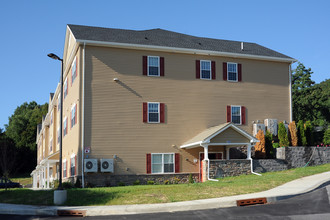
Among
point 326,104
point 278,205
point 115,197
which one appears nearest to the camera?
point 278,205

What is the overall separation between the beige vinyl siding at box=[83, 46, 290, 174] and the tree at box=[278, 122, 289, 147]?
160 cm

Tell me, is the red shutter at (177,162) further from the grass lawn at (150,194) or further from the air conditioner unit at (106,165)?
the grass lawn at (150,194)

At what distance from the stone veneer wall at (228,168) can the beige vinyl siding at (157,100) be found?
2327 millimetres

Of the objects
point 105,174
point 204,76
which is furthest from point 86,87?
point 204,76

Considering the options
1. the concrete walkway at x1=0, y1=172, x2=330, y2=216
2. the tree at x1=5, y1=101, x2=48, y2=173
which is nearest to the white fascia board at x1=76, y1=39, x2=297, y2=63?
the concrete walkway at x1=0, y1=172, x2=330, y2=216

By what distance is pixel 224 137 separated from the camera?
84.4ft

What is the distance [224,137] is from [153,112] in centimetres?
507

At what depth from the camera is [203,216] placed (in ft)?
42.4

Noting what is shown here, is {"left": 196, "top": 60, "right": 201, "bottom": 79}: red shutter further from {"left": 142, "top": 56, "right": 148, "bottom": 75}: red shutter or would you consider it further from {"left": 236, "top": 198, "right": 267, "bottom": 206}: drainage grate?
{"left": 236, "top": 198, "right": 267, "bottom": 206}: drainage grate

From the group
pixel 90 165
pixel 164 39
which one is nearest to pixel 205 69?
pixel 164 39

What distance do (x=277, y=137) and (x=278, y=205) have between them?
15842 millimetres

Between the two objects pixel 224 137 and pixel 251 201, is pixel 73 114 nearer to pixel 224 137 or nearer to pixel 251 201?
pixel 224 137

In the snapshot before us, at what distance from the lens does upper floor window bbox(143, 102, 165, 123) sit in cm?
2633

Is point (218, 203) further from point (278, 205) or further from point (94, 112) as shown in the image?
point (94, 112)
